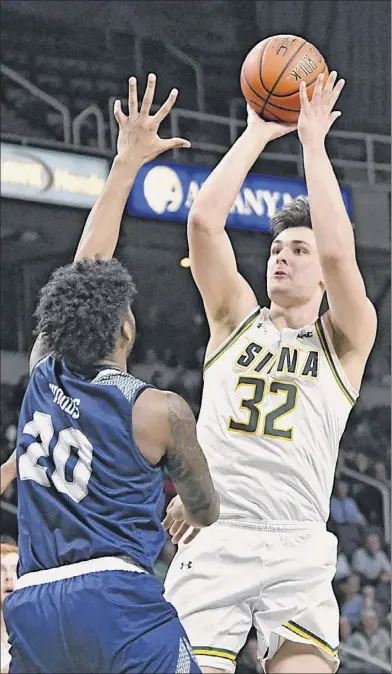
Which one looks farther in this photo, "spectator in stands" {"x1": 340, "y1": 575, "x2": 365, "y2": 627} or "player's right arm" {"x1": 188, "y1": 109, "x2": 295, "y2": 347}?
"spectator in stands" {"x1": 340, "y1": 575, "x2": 365, "y2": 627}

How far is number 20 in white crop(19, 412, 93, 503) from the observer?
274 centimetres

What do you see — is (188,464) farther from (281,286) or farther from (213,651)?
(281,286)

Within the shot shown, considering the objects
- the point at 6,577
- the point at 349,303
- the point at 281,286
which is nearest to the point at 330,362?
the point at 349,303

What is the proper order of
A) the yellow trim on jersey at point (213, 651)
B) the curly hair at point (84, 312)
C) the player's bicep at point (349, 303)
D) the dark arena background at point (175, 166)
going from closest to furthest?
Result: the curly hair at point (84, 312) < the yellow trim on jersey at point (213, 651) < the player's bicep at point (349, 303) < the dark arena background at point (175, 166)

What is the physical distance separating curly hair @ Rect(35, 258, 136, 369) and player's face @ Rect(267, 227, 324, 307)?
3.46ft

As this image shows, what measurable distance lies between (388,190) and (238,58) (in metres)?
2.25

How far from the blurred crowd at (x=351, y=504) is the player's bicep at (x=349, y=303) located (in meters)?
6.24

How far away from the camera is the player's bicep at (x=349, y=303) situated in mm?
3729

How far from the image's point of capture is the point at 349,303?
377cm

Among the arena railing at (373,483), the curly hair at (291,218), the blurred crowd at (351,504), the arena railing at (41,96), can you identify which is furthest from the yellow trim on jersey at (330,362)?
the arena railing at (373,483)

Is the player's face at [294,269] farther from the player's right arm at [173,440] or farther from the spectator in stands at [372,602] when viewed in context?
the spectator in stands at [372,602]

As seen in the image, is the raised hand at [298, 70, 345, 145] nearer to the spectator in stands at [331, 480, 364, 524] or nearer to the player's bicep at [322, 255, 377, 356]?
the player's bicep at [322, 255, 377, 356]

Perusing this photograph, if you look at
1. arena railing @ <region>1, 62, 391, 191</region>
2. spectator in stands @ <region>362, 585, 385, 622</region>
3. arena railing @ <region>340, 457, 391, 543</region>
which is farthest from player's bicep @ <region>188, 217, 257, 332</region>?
arena railing @ <region>340, 457, 391, 543</region>

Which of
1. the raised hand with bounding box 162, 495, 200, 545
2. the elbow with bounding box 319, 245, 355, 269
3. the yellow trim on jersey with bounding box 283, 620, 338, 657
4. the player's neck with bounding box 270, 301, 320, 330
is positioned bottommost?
the yellow trim on jersey with bounding box 283, 620, 338, 657
